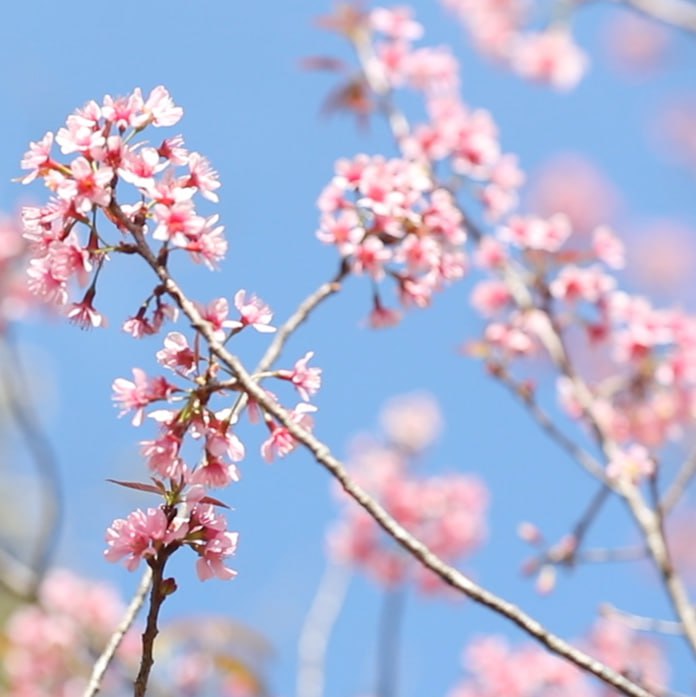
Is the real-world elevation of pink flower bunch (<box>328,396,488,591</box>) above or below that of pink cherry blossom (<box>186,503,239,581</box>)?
above

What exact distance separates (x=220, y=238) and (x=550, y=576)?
1.95 metres

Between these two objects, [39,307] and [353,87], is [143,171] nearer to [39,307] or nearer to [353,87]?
[353,87]

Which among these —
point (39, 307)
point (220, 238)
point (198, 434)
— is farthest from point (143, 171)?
point (39, 307)

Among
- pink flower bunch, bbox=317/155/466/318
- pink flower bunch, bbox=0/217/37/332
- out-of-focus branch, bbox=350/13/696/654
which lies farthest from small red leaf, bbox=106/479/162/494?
pink flower bunch, bbox=0/217/37/332

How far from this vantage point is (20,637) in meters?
4.46

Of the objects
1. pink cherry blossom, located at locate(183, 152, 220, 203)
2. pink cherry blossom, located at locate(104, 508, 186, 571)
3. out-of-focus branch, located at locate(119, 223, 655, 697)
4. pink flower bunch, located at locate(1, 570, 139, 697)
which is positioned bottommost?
pink cherry blossom, located at locate(104, 508, 186, 571)

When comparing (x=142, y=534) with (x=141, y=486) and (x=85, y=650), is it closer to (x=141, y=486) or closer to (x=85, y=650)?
(x=141, y=486)

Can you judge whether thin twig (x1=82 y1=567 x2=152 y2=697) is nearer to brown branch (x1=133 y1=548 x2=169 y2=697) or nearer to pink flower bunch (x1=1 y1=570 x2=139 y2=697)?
brown branch (x1=133 y1=548 x2=169 y2=697)

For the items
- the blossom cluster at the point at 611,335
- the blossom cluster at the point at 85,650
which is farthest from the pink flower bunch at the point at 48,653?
the blossom cluster at the point at 611,335

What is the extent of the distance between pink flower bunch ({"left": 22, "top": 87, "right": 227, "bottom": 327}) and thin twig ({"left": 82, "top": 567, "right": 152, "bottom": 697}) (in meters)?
A: 0.50

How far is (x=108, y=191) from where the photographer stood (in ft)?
4.71

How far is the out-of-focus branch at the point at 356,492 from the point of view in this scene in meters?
1.40

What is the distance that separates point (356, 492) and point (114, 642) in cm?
47

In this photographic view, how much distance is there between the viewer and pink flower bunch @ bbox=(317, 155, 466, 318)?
87.9 inches
